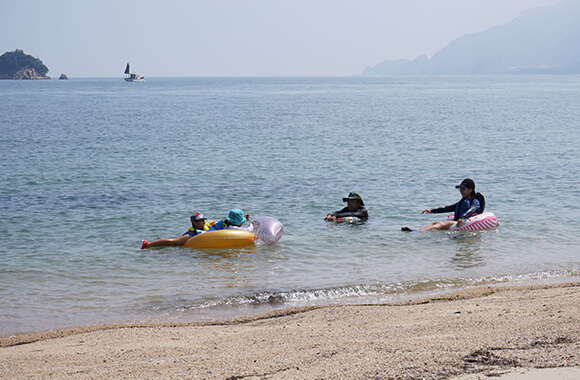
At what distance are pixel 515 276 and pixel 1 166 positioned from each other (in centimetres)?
2045

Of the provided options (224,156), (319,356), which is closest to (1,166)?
(224,156)

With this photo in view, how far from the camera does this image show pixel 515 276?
1052 cm

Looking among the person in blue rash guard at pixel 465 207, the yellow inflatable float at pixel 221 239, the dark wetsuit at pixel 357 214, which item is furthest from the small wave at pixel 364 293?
the dark wetsuit at pixel 357 214

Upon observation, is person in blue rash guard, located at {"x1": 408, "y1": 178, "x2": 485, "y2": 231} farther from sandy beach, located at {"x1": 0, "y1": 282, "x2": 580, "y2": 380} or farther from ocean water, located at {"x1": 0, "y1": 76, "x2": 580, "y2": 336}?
sandy beach, located at {"x1": 0, "y1": 282, "x2": 580, "y2": 380}

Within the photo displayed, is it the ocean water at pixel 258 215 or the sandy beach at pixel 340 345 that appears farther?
the ocean water at pixel 258 215

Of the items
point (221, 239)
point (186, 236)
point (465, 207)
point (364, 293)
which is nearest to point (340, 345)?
point (364, 293)

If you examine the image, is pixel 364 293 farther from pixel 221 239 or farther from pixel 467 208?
pixel 467 208

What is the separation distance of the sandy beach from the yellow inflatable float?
175 inches

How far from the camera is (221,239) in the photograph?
12.7 m

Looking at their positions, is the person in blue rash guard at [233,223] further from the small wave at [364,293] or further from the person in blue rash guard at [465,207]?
the person in blue rash guard at [465,207]

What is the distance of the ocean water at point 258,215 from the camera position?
9828 millimetres

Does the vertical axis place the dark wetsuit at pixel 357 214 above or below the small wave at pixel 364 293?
above

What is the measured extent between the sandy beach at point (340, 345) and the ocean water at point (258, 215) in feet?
4.52

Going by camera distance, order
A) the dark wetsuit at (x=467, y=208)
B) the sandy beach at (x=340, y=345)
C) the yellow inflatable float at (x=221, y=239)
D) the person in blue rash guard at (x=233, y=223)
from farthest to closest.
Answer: the dark wetsuit at (x=467, y=208) → the person in blue rash guard at (x=233, y=223) → the yellow inflatable float at (x=221, y=239) → the sandy beach at (x=340, y=345)
